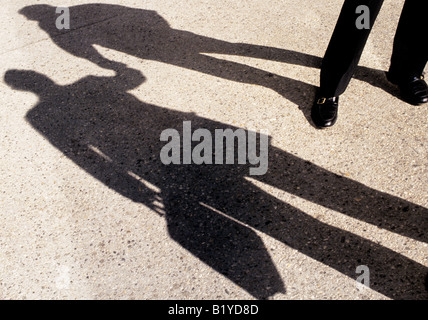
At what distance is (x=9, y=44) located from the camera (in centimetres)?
431

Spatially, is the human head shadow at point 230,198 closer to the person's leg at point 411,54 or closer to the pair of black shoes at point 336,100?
the pair of black shoes at point 336,100

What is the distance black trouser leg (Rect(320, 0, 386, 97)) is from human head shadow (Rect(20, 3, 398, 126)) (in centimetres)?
36

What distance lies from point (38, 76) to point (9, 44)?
33.9 inches

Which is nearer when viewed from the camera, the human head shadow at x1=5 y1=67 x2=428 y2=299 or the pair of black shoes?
the human head shadow at x1=5 y1=67 x2=428 y2=299

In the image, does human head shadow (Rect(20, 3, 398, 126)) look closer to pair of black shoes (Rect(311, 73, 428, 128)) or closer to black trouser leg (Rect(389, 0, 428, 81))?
pair of black shoes (Rect(311, 73, 428, 128))

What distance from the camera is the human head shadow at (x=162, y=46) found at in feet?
12.0

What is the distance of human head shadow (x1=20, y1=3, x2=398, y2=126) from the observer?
12.0 ft

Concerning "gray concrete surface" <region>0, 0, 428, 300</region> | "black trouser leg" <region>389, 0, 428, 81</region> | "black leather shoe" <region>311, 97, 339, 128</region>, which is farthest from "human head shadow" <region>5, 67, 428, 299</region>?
"black trouser leg" <region>389, 0, 428, 81</region>

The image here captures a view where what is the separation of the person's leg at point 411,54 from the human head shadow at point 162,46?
0.54ft

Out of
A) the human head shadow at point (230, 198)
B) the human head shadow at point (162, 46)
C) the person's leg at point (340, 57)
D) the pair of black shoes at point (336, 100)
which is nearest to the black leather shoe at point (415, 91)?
the pair of black shoes at point (336, 100)

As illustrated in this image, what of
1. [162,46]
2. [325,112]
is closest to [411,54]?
[325,112]

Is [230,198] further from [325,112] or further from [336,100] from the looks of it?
[336,100]
